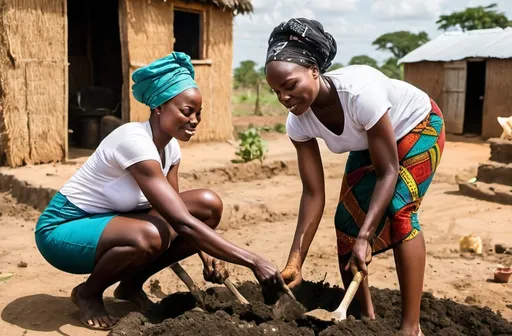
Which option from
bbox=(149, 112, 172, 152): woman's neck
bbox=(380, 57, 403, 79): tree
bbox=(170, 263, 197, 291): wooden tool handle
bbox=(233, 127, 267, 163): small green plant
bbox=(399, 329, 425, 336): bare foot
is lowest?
bbox=(399, 329, 425, 336): bare foot

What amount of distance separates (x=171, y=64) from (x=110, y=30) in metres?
8.71

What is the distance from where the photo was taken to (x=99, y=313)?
2932 mm

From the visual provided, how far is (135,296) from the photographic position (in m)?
3.17

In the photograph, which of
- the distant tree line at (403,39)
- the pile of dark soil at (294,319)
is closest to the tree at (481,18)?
the distant tree line at (403,39)

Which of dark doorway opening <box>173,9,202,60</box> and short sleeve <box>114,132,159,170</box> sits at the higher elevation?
dark doorway opening <box>173,9,202,60</box>

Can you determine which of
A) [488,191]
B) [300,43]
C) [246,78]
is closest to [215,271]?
[300,43]

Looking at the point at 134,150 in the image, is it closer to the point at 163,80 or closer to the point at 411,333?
the point at 163,80

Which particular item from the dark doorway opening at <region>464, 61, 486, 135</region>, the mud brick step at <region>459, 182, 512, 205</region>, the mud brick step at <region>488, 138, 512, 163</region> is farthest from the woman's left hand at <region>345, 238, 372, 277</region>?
the dark doorway opening at <region>464, 61, 486, 135</region>

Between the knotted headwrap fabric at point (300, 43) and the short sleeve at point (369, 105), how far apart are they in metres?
Answer: 0.23

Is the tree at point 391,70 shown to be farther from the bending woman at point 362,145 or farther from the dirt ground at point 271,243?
the bending woman at point 362,145

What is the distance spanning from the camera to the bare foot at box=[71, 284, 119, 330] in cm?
288

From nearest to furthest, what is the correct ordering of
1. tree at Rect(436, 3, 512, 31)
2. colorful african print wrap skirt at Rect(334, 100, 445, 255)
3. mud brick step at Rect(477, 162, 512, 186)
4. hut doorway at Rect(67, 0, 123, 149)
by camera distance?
colorful african print wrap skirt at Rect(334, 100, 445, 255)
mud brick step at Rect(477, 162, 512, 186)
hut doorway at Rect(67, 0, 123, 149)
tree at Rect(436, 3, 512, 31)

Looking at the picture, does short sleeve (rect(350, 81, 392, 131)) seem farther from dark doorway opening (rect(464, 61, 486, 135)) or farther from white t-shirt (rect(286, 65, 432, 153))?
dark doorway opening (rect(464, 61, 486, 135))

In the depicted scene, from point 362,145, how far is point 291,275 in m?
0.67
